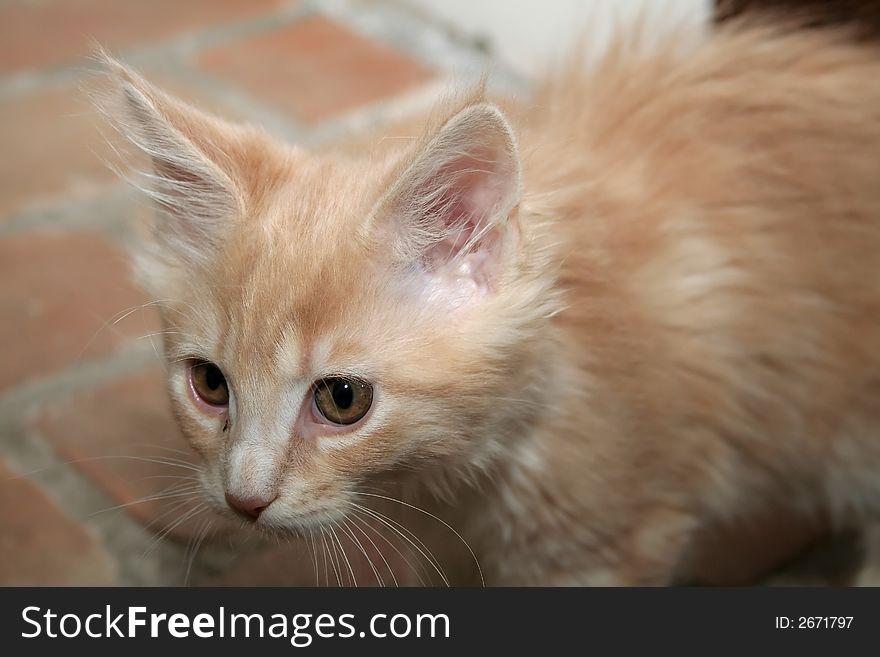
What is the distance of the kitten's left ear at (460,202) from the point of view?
88 cm

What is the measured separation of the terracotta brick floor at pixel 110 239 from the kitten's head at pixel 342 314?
0.17m

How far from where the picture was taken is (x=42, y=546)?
139cm

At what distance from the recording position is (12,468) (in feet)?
4.94

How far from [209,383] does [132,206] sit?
39.9 inches

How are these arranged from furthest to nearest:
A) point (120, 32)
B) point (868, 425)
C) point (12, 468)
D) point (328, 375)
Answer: point (120, 32) → point (12, 468) → point (868, 425) → point (328, 375)

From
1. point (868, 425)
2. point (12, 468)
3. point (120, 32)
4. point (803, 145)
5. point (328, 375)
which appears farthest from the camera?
point (120, 32)

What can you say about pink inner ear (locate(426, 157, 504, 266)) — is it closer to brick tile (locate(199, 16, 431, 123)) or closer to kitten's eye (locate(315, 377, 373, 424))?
kitten's eye (locate(315, 377, 373, 424))

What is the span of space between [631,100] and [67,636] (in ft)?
2.90

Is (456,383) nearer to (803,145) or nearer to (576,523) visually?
(576,523)

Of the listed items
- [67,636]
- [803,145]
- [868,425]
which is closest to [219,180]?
[67,636]

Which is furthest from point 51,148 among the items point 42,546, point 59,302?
point 42,546

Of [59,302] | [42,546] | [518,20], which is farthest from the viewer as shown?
[518,20]

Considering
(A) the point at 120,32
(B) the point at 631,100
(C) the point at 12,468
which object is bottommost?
(C) the point at 12,468

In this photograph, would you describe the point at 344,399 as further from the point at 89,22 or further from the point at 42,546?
the point at 89,22
